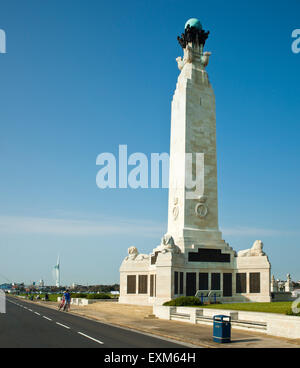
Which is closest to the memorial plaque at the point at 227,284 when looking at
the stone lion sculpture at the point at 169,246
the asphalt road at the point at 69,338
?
the stone lion sculpture at the point at 169,246

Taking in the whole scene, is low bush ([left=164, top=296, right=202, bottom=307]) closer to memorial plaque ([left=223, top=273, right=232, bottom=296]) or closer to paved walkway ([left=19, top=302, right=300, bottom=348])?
paved walkway ([left=19, top=302, right=300, bottom=348])

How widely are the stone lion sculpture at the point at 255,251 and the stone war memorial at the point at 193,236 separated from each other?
10 centimetres

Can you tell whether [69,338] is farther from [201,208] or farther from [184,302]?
[201,208]

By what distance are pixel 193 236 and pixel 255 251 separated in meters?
6.67

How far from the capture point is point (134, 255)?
50312mm

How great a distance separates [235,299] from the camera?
44.3 m

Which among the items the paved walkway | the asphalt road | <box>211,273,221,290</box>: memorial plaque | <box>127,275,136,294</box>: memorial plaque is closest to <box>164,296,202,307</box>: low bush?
the paved walkway

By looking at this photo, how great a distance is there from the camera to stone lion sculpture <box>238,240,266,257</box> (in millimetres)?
45094

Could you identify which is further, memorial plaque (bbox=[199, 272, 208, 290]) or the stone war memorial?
memorial plaque (bbox=[199, 272, 208, 290])

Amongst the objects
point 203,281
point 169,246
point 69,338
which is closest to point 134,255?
point 169,246
